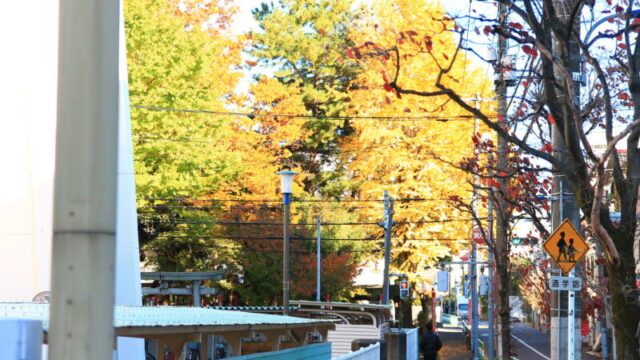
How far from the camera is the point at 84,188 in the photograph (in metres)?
4.19

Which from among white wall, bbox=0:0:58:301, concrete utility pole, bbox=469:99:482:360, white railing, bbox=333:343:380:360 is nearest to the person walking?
white railing, bbox=333:343:380:360

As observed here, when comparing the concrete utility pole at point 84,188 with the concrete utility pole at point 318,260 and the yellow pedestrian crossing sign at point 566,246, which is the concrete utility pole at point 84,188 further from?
the concrete utility pole at point 318,260

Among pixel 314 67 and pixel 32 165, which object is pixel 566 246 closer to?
pixel 32 165

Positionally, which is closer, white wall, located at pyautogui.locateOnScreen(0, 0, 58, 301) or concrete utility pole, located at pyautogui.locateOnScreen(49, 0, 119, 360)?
concrete utility pole, located at pyautogui.locateOnScreen(49, 0, 119, 360)

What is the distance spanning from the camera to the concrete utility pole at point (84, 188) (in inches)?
162

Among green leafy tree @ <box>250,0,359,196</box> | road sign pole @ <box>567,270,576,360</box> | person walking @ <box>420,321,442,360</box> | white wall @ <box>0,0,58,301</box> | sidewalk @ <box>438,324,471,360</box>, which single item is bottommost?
sidewalk @ <box>438,324,471,360</box>

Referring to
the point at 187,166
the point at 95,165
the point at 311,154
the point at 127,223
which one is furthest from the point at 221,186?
the point at 95,165

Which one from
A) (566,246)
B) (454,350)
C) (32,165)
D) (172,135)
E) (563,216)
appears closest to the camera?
(566,246)

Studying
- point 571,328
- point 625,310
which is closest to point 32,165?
point 571,328

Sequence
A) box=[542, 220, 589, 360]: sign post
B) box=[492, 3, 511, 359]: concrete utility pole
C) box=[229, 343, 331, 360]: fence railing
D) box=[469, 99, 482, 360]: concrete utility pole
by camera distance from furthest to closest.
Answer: box=[469, 99, 482, 360]: concrete utility pole → box=[492, 3, 511, 359]: concrete utility pole → box=[542, 220, 589, 360]: sign post → box=[229, 343, 331, 360]: fence railing

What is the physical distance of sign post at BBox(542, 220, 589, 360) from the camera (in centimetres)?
1445

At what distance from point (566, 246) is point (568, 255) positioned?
172mm

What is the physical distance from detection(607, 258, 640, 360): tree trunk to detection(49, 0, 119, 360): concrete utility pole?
10247 mm

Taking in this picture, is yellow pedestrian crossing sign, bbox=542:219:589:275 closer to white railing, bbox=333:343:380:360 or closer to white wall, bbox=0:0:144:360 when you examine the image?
white railing, bbox=333:343:380:360
